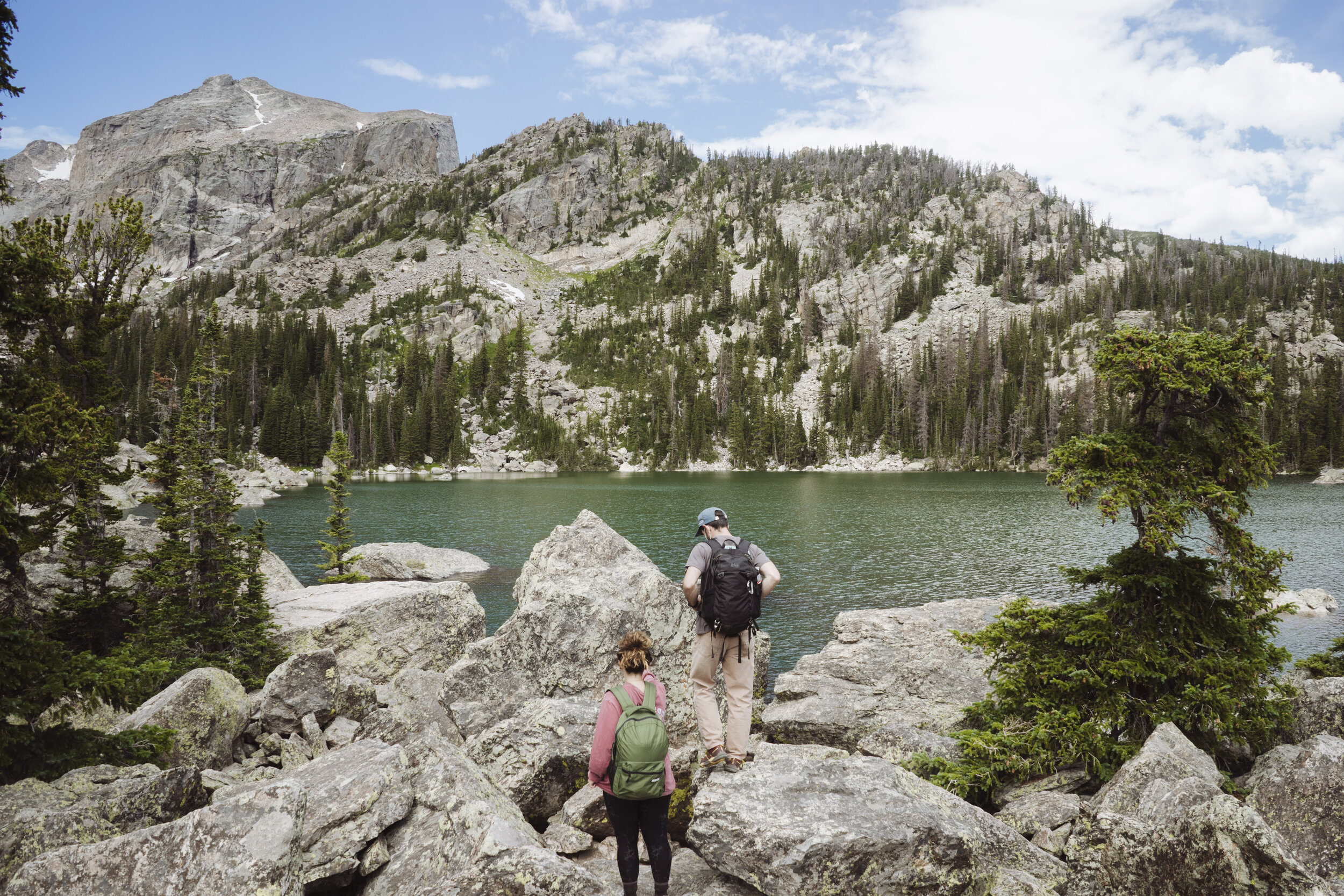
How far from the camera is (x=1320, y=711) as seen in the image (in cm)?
876

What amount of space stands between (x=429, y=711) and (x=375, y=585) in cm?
1067

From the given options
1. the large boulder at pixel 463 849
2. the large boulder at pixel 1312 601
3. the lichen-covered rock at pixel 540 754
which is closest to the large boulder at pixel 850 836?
the large boulder at pixel 463 849

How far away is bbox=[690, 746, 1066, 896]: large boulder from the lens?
5418mm

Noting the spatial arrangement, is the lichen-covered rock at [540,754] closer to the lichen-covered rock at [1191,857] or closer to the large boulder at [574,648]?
the large boulder at [574,648]

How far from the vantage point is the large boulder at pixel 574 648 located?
37.4ft

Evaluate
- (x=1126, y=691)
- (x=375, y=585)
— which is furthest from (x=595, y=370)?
(x=1126, y=691)

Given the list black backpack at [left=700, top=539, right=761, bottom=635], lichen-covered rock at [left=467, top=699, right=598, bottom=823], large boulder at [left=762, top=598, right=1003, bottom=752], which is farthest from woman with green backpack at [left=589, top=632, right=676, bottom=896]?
large boulder at [left=762, top=598, right=1003, bottom=752]

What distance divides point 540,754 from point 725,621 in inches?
143

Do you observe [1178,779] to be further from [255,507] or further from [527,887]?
[255,507]

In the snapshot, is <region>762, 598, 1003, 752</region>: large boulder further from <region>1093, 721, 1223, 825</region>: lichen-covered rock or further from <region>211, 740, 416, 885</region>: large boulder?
<region>211, 740, 416, 885</region>: large boulder

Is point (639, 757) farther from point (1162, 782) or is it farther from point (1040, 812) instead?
point (1162, 782)

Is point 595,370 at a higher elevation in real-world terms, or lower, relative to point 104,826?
higher

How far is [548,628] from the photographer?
39.6 ft

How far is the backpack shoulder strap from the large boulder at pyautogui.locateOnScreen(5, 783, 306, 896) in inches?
111
